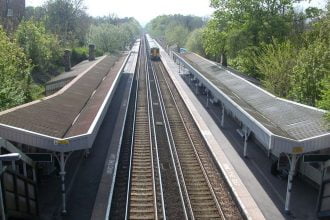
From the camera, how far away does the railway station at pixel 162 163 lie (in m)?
14.0

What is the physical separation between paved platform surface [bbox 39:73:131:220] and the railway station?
1.6 inches

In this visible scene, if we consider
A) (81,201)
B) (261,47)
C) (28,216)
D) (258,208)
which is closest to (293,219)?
A: (258,208)

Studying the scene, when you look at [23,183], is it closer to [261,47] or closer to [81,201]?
[81,201]

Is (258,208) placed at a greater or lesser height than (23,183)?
lesser

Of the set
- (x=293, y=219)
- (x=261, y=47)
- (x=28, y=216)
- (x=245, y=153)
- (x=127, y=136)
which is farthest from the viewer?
(x=261, y=47)

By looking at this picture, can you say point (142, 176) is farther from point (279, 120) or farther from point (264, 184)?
point (279, 120)

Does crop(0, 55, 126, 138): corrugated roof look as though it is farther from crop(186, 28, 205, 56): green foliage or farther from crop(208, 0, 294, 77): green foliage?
crop(186, 28, 205, 56): green foliage

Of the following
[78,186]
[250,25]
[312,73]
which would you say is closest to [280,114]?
[312,73]

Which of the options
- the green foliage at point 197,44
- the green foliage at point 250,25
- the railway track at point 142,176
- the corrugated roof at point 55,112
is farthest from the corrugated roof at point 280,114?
the green foliage at point 197,44

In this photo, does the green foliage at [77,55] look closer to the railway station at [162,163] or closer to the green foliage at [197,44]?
the green foliage at [197,44]

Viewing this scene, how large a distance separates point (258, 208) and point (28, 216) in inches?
328

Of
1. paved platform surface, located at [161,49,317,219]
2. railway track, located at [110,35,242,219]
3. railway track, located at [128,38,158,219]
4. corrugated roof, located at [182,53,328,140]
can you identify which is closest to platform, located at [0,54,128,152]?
railway track, located at [110,35,242,219]

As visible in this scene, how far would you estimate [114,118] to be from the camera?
27797 mm

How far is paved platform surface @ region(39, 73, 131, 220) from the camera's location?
574 inches
